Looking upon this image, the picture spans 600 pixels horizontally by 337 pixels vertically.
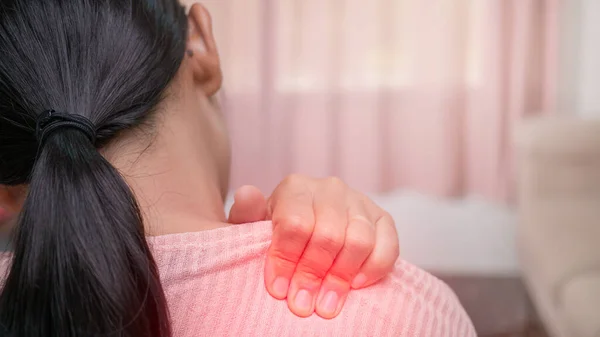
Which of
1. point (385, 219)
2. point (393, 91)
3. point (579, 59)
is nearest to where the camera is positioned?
point (385, 219)

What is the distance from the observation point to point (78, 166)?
1.13ft

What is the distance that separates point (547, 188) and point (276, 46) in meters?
0.93

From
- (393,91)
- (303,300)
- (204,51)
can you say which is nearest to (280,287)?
(303,300)

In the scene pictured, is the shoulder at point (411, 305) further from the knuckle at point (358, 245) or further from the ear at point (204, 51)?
the ear at point (204, 51)

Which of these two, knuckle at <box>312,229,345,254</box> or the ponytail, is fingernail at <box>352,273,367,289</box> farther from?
the ponytail

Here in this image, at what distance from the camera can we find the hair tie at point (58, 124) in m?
0.36

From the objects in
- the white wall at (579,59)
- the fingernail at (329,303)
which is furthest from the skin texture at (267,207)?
the white wall at (579,59)

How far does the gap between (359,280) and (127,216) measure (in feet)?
0.54

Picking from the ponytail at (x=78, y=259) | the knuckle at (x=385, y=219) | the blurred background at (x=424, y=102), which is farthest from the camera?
the blurred background at (x=424, y=102)

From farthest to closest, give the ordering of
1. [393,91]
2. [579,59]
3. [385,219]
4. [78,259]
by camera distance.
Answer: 1. [393,91]
2. [579,59]
3. [385,219]
4. [78,259]

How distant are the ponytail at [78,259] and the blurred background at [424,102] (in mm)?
1347

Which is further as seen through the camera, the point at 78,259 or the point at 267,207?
the point at 267,207

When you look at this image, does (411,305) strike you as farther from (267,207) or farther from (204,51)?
(204,51)

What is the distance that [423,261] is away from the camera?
1.76m
